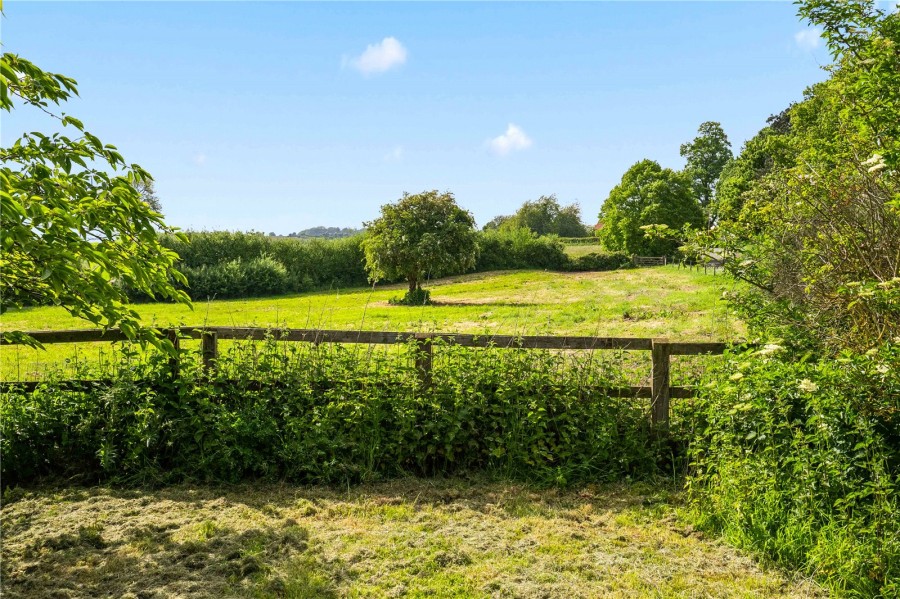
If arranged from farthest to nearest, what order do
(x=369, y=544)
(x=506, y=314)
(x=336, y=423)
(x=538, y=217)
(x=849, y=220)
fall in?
(x=538, y=217) < (x=506, y=314) < (x=336, y=423) < (x=849, y=220) < (x=369, y=544)

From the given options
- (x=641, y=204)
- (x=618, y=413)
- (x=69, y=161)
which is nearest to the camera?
(x=69, y=161)

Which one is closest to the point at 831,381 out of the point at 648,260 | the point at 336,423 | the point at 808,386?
the point at 808,386

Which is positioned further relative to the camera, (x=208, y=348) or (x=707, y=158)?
(x=707, y=158)

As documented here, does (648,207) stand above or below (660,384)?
above

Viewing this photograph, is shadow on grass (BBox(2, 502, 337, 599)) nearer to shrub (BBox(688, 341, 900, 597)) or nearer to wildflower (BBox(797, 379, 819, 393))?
shrub (BBox(688, 341, 900, 597))

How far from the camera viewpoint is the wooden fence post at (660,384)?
6.39 meters

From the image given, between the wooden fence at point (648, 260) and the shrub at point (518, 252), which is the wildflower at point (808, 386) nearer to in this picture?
the wooden fence at point (648, 260)

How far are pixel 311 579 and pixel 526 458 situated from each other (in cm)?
256

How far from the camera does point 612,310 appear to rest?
19953 mm

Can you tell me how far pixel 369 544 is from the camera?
480 cm

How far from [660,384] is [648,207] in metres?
48.0

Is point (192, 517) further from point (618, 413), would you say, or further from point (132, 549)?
point (618, 413)

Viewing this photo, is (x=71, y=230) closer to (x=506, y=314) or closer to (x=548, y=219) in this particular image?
(x=506, y=314)

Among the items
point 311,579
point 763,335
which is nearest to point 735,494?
point 763,335
